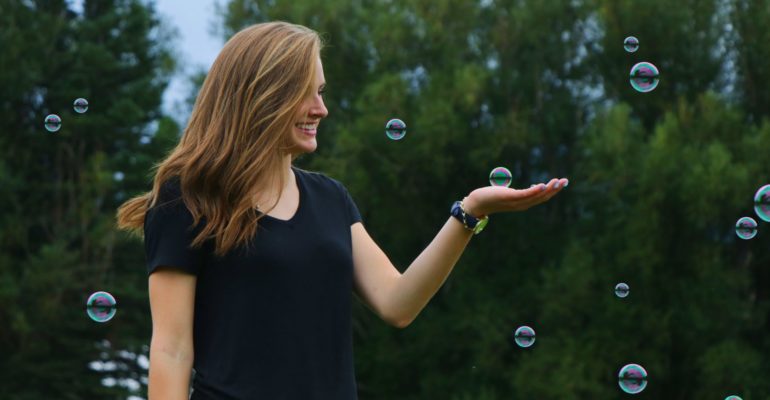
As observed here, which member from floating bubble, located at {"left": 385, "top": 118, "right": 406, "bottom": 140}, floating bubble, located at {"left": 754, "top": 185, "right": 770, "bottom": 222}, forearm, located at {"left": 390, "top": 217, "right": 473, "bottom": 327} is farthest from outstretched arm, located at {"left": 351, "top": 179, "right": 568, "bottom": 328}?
floating bubble, located at {"left": 754, "top": 185, "right": 770, "bottom": 222}

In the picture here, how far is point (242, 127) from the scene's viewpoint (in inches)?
102

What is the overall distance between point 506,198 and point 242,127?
486 millimetres

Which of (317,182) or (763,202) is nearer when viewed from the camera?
(317,182)

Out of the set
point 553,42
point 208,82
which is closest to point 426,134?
point 553,42

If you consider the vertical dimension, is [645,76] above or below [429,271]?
above

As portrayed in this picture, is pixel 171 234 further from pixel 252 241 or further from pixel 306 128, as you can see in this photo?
pixel 306 128

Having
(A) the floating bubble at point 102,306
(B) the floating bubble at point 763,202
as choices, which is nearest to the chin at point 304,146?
(A) the floating bubble at point 102,306

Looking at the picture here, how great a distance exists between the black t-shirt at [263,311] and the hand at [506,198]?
0.30m

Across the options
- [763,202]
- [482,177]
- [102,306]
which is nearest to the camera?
[102,306]

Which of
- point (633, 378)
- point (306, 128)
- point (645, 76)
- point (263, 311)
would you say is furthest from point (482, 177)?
point (263, 311)

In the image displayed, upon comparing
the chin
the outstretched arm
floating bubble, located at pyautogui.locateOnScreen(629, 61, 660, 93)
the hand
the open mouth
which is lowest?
the outstretched arm

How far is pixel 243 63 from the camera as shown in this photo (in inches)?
102

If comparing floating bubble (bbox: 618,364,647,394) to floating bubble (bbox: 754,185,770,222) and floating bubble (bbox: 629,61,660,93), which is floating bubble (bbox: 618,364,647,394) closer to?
floating bubble (bbox: 754,185,770,222)

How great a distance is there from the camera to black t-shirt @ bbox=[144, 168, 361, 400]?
2.47m
